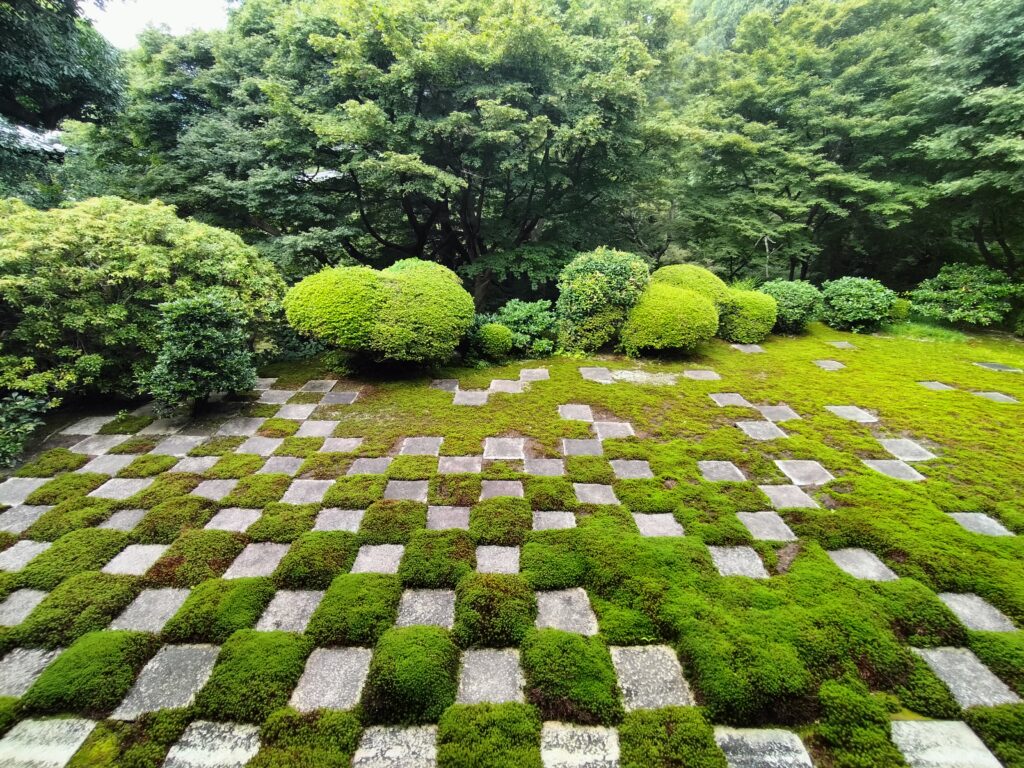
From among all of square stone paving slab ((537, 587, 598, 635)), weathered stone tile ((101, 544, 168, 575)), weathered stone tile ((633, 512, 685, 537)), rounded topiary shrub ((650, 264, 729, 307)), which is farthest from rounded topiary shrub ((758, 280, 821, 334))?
weathered stone tile ((101, 544, 168, 575))

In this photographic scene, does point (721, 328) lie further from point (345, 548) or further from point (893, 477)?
point (345, 548)

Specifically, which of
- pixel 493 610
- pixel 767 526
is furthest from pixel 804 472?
pixel 493 610

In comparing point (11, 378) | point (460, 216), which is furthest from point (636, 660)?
point (460, 216)

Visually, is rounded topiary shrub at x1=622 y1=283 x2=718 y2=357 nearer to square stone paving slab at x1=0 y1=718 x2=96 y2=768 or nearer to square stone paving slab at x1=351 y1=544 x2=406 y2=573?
square stone paving slab at x1=351 y1=544 x2=406 y2=573

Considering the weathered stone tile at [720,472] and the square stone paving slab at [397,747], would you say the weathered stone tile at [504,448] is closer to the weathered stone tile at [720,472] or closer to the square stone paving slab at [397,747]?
the weathered stone tile at [720,472]

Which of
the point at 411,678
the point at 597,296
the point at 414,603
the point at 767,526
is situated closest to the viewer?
the point at 411,678

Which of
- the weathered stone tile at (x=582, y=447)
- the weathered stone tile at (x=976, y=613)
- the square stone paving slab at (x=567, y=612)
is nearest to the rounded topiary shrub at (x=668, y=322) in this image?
the weathered stone tile at (x=582, y=447)

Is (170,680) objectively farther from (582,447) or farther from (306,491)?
(582,447)
